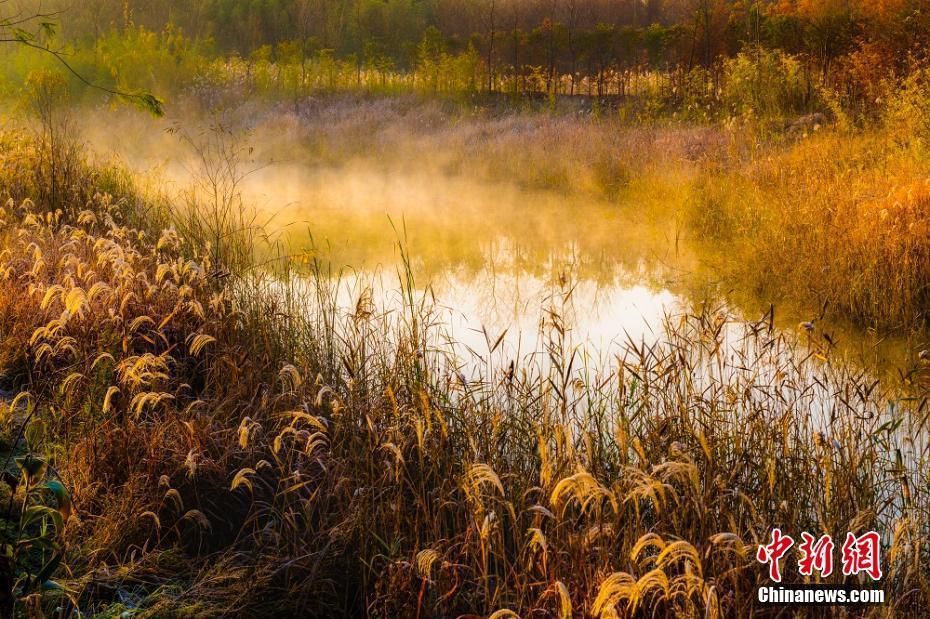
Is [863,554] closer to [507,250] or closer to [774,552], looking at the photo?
[774,552]

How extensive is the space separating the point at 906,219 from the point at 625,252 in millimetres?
2211

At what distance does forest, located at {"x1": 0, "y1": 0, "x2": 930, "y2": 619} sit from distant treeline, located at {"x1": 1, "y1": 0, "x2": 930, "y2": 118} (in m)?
0.31

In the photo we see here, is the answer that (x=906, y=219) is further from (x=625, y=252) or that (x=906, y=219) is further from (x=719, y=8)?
(x=719, y=8)

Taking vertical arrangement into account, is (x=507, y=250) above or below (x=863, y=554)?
above

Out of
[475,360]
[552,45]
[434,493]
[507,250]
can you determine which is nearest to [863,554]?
[434,493]

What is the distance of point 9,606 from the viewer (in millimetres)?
1620

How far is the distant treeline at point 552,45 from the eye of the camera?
43.8 feet

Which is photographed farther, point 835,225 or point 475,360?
point 835,225

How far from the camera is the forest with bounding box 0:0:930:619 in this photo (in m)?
2.16

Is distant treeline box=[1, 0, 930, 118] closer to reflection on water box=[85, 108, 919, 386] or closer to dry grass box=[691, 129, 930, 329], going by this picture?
dry grass box=[691, 129, 930, 329]

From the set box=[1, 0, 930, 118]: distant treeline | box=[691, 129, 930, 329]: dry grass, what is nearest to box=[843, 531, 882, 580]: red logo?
box=[691, 129, 930, 329]: dry grass

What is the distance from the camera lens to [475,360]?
427 cm

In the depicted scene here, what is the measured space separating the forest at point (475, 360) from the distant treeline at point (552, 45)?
308mm

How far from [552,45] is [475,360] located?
64.5ft
